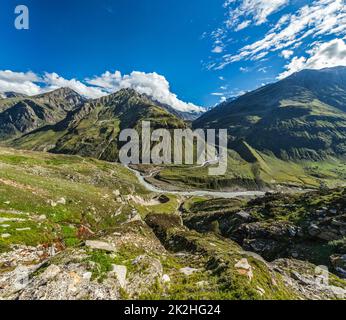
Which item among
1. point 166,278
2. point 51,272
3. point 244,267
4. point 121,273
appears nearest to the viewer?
point 51,272

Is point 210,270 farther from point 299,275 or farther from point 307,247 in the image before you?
point 307,247

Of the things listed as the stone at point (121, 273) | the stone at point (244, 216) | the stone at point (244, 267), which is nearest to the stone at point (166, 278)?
the stone at point (121, 273)

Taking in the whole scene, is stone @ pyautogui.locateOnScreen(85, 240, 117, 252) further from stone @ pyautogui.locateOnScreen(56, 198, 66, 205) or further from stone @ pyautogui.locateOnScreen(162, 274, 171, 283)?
stone @ pyautogui.locateOnScreen(56, 198, 66, 205)

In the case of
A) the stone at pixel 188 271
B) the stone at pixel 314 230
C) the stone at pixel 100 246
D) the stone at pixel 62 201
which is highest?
the stone at pixel 62 201

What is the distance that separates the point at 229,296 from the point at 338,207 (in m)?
42.2

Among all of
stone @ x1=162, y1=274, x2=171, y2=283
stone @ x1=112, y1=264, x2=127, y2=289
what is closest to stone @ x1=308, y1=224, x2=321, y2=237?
stone @ x1=162, y1=274, x2=171, y2=283

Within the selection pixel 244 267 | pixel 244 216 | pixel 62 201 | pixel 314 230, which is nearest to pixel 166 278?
pixel 244 267

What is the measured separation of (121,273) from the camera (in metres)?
16.2

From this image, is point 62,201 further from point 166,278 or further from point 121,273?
point 166,278

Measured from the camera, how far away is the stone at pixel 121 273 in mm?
15539

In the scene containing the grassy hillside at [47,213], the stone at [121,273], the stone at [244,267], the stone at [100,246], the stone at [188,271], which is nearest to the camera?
the stone at [121,273]

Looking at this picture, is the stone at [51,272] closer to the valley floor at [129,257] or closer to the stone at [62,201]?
the valley floor at [129,257]
